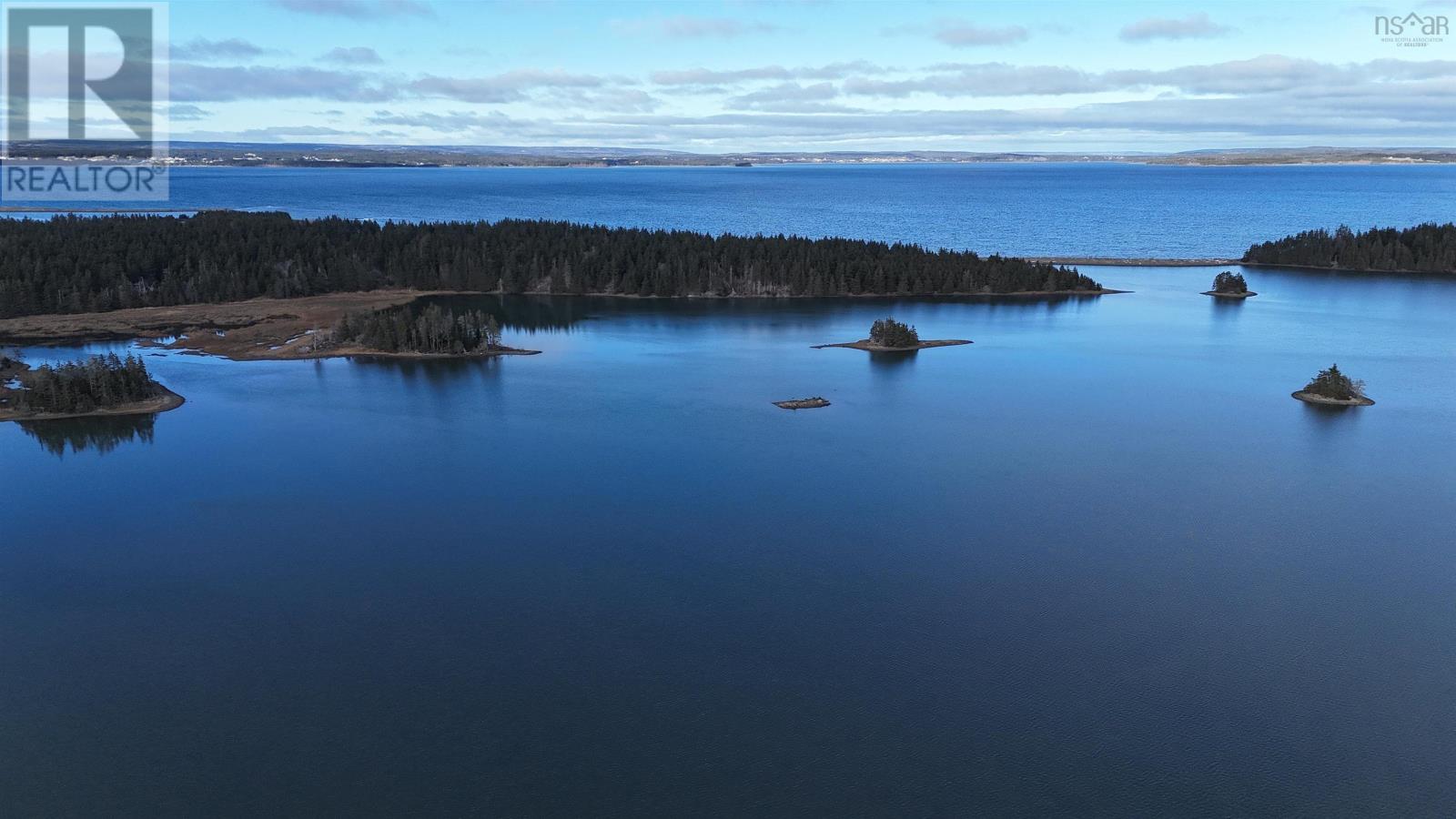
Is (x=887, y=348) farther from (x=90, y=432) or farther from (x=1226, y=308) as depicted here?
(x=90, y=432)

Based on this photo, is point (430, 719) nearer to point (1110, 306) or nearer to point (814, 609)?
point (814, 609)

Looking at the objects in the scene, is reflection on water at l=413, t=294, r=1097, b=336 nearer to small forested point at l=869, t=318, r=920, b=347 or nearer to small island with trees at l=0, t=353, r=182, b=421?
small forested point at l=869, t=318, r=920, b=347

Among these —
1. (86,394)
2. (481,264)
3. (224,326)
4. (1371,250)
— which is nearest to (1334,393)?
(86,394)

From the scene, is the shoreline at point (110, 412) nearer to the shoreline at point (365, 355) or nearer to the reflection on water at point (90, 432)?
the reflection on water at point (90, 432)

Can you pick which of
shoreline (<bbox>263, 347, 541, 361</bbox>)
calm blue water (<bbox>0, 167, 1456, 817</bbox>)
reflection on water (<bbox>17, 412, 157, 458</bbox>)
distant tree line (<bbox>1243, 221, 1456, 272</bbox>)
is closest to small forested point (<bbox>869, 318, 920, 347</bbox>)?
calm blue water (<bbox>0, 167, 1456, 817</bbox>)

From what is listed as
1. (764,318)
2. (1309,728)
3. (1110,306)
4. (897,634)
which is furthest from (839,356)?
(1309,728)

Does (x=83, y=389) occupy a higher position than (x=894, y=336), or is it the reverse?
(x=894, y=336)

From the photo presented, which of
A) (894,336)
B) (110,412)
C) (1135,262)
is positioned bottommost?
(110,412)
